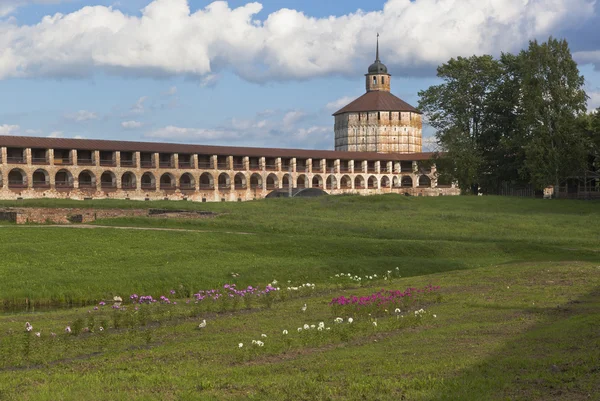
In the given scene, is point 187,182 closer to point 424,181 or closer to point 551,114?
point 424,181

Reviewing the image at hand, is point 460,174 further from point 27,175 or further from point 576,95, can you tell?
point 27,175

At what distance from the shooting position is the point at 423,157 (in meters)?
112

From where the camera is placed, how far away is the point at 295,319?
17.9 m

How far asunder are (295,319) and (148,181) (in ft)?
238

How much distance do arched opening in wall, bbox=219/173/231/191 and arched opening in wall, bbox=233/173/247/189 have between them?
Result: 187 centimetres

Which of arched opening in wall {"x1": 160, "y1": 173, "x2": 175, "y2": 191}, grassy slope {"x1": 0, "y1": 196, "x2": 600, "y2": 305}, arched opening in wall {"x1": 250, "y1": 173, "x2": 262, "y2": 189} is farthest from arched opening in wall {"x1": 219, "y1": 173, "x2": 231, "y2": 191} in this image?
grassy slope {"x1": 0, "y1": 196, "x2": 600, "y2": 305}

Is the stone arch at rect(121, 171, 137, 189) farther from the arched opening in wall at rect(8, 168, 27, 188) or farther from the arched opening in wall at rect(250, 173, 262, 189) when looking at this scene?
the arched opening in wall at rect(250, 173, 262, 189)

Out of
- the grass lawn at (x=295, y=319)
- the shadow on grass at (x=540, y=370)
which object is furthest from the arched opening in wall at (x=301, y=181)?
the shadow on grass at (x=540, y=370)

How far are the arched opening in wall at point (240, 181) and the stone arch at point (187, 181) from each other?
652cm

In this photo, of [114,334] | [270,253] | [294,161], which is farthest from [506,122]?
[114,334]

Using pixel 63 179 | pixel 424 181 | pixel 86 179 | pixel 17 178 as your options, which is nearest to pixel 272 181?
pixel 424 181

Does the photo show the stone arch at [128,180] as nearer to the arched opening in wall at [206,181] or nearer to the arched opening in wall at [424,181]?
the arched opening in wall at [206,181]

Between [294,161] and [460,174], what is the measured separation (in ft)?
98.7

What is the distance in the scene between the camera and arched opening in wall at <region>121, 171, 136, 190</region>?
85.5 m
